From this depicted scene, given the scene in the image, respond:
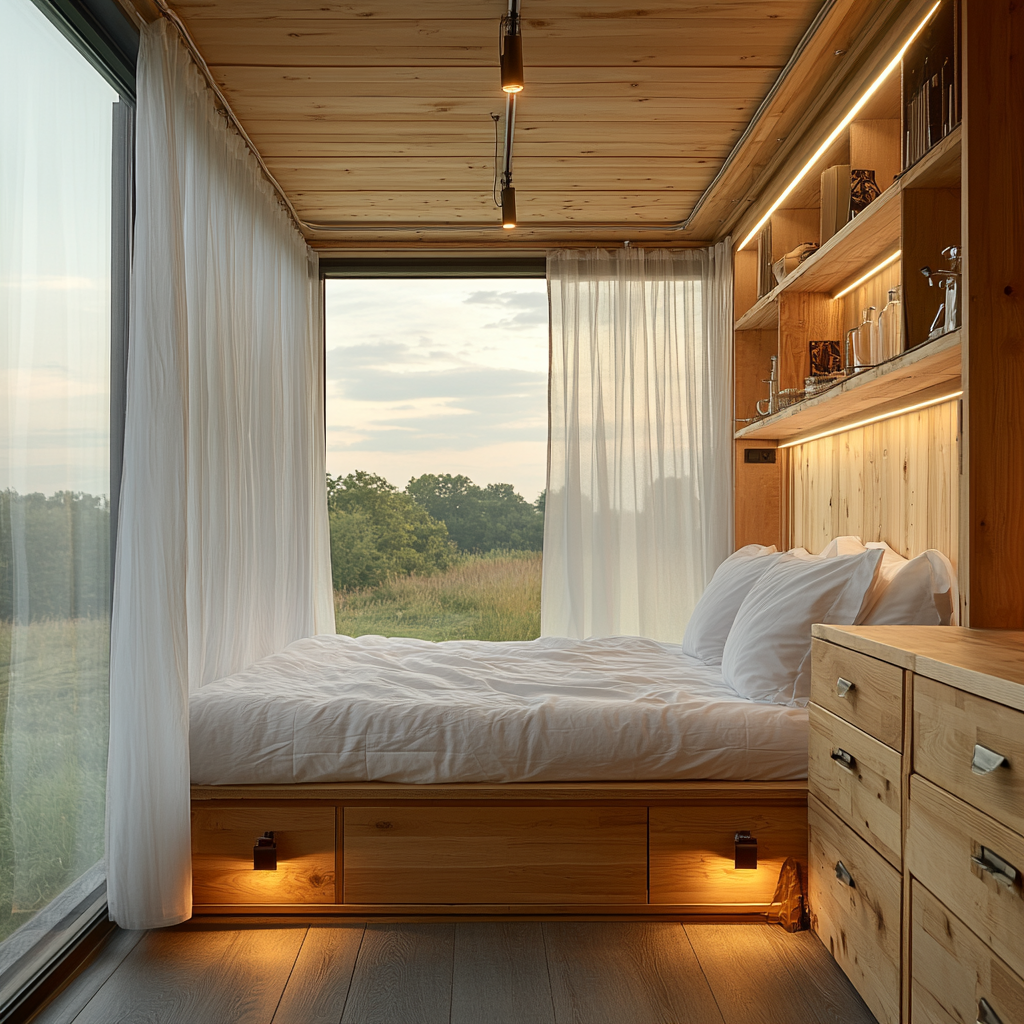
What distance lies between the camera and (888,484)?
8.86ft

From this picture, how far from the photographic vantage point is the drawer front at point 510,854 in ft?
6.93

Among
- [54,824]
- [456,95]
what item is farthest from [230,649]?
[456,95]

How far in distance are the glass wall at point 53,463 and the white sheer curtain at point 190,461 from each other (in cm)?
10

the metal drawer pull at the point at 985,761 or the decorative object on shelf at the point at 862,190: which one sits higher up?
the decorative object on shelf at the point at 862,190

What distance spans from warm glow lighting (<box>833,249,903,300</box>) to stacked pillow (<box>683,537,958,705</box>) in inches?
36.0

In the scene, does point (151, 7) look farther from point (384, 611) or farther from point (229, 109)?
point (384, 611)

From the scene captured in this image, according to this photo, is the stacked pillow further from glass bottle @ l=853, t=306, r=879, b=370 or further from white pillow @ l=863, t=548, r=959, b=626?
glass bottle @ l=853, t=306, r=879, b=370

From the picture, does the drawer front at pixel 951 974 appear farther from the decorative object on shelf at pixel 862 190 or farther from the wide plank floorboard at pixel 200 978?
the decorative object on shelf at pixel 862 190

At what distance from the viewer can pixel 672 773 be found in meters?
2.12

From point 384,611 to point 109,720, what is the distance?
3.02 meters

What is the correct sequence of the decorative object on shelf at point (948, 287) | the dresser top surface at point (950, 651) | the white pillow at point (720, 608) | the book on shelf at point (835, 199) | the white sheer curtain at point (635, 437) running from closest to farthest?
the dresser top surface at point (950, 651) → the decorative object on shelf at point (948, 287) → the book on shelf at point (835, 199) → the white pillow at point (720, 608) → the white sheer curtain at point (635, 437)

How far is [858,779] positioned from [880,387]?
3.65 ft

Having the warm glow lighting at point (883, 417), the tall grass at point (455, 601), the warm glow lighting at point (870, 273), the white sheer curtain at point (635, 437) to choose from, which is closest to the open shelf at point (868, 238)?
the warm glow lighting at point (870, 273)

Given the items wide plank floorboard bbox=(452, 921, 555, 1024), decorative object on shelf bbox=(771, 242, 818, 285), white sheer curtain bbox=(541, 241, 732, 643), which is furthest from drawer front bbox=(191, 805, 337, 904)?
decorative object on shelf bbox=(771, 242, 818, 285)
